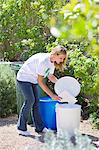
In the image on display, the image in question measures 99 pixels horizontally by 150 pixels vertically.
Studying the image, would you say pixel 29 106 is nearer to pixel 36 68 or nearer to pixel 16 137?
pixel 16 137

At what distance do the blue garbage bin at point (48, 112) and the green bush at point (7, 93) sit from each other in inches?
48.5

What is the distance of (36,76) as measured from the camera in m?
6.18

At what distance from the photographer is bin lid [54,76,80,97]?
6395 mm

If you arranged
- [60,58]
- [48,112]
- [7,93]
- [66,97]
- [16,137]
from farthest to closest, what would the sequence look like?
1. [7,93]
2. [48,112]
3. [16,137]
4. [66,97]
5. [60,58]

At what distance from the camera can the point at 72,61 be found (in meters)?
7.26

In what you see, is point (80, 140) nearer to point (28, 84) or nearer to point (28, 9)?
point (28, 84)

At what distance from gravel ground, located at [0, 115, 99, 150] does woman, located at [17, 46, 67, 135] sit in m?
0.19

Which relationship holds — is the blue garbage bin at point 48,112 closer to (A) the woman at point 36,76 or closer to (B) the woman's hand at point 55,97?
(A) the woman at point 36,76

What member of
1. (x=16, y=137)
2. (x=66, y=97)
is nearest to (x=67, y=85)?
(x=66, y=97)

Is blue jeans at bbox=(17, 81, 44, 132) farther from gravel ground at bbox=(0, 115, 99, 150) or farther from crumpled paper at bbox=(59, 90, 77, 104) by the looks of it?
crumpled paper at bbox=(59, 90, 77, 104)

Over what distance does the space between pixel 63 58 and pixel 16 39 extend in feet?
13.4

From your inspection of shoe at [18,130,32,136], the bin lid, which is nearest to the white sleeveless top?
the bin lid

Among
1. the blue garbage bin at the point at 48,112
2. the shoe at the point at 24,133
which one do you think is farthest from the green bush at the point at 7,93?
the shoe at the point at 24,133

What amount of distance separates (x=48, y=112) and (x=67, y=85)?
0.56m
